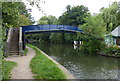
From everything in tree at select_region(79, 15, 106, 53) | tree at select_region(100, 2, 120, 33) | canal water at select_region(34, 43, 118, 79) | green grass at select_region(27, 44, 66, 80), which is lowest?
canal water at select_region(34, 43, 118, 79)

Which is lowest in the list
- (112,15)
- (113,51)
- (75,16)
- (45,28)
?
(113,51)

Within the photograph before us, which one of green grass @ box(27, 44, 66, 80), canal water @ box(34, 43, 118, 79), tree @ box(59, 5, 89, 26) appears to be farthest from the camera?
tree @ box(59, 5, 89, 26)

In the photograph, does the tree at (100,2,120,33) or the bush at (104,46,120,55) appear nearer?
the bush at (104,46,120,55)

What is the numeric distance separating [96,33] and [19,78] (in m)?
15.6

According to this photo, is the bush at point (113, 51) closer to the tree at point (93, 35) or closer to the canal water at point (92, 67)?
the canal water at point (92, 67)

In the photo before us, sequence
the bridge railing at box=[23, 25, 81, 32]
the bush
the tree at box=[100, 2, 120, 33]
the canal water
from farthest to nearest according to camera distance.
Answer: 1. the tree at box=[100, 2, 120, 33]
2. the bridge railing at box=[23, 25, 81, 32]
3. the bush
4. the canal water

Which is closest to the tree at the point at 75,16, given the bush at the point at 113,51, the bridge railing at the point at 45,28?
the bridge railing at the point at 45,28

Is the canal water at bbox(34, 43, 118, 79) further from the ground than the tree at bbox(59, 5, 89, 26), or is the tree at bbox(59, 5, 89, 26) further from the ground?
the tree at bbox(59, 5, 89, 26)

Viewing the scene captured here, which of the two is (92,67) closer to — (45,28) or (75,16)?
(45,28)

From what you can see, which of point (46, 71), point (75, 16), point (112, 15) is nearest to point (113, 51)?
point (46, 71)

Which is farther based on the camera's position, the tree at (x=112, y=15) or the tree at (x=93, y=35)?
the tree at (x=112, y=15)

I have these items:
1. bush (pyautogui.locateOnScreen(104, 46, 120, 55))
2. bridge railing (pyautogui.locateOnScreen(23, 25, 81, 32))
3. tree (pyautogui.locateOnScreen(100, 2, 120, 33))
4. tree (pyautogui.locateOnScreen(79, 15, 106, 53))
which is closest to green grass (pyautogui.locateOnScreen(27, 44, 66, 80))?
bush (pyautogui.locateOnScreen(104, 46, 120, 55))

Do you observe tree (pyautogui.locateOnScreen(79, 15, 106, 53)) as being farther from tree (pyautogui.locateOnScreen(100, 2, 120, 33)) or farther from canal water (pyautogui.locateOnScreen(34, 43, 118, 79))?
tree (pyautogui.locateOnScreen(100, 2, 120, 33))

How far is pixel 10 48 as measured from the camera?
14320mm
